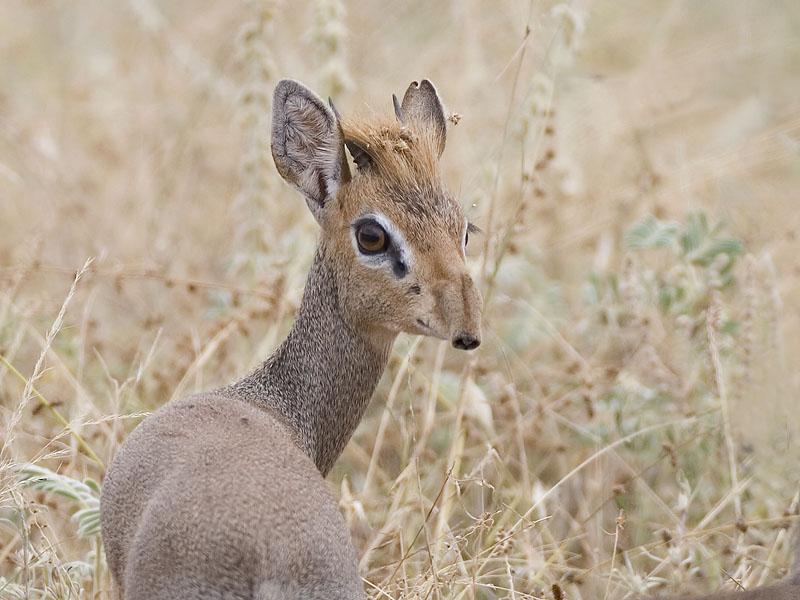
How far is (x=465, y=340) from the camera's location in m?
2.64

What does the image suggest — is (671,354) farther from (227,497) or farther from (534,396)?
(227,497)

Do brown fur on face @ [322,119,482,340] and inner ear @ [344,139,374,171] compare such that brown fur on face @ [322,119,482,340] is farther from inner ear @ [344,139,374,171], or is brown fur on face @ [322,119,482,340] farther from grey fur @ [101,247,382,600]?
grey fur @ [101,247,382,600]

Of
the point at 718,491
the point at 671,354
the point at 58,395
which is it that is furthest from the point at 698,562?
the point at 58,395

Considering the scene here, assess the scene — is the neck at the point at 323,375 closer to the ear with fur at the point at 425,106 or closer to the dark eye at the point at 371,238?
the dark eye at the point at 371,238

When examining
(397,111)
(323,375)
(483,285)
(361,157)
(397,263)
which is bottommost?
(323,375)

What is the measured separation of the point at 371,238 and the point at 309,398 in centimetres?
46

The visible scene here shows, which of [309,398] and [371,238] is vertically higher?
[371,238]

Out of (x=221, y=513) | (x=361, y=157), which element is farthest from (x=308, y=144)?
(x=221, y=513)

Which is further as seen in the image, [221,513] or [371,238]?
[371,238]

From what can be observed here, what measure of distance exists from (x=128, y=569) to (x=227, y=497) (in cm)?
29

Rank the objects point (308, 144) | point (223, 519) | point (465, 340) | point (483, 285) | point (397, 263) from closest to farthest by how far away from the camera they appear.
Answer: point (223, 519), point (465, 340), point (397, 263), point (308, 144), point (483, 285)

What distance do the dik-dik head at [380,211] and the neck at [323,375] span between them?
0.05 meters

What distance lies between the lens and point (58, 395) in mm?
4316

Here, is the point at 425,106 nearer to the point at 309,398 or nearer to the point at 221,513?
the point at 309,398
